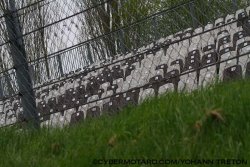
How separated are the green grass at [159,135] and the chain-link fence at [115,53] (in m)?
0.56

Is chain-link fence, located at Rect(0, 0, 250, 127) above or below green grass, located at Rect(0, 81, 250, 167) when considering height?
above

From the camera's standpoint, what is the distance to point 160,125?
293cm

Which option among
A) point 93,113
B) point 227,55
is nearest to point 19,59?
point 93,113

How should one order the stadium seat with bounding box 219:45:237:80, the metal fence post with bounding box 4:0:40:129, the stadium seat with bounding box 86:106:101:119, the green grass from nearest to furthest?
the green grass
the stadium seat with bounding box 86:106:101:119
the metal fence post with bounding box 4:0:40:129
the stadium seat with bounding box 219:45:237:80

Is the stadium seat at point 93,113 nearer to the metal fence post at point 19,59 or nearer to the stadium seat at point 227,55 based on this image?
the metal fence post at point 19,59

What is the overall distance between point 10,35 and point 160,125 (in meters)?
2.49

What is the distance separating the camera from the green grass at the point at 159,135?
2.54m

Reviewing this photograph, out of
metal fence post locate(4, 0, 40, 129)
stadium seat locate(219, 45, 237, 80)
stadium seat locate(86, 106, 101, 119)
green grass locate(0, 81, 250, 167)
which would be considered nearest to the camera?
green grass locate(0, 81, 250, 167)

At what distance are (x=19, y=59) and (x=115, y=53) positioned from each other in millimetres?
5234

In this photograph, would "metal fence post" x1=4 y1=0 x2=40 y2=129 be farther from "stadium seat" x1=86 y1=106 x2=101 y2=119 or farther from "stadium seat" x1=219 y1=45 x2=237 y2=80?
"stadium seat" x1=219 y1=45 x2=237 y2=80

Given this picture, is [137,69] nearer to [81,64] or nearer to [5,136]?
[81,64]

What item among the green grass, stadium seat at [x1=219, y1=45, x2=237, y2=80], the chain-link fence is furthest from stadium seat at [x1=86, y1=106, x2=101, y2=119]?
stadium seat at [x1=219, y1=45, x2=237, y2=80]

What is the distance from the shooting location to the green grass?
254 cm

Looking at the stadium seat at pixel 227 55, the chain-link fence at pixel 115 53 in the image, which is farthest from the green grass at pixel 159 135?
the stadium seat at pixel 227 55
